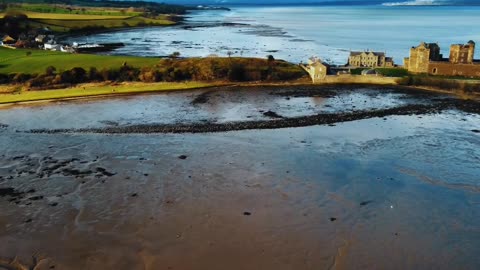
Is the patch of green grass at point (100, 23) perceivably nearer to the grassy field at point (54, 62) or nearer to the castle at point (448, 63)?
the grassy field at point (54, 62)

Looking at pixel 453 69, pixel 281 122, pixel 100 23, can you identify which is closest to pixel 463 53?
pixel 453 69

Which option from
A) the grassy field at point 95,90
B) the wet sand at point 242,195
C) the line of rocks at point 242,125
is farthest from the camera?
the grassy field at point 95,90

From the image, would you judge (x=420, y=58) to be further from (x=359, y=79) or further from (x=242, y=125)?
(x=242, y=125)

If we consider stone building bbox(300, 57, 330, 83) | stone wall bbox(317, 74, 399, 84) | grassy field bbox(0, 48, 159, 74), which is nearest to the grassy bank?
grassy field bbox(0, 48, 159, 74)

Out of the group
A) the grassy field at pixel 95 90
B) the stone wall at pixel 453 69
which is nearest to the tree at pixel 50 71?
the grassy field at pixel 95 90

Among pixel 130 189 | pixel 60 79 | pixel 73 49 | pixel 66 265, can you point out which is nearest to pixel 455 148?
pixel 130 189

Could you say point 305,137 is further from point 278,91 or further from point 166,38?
point 166,38
